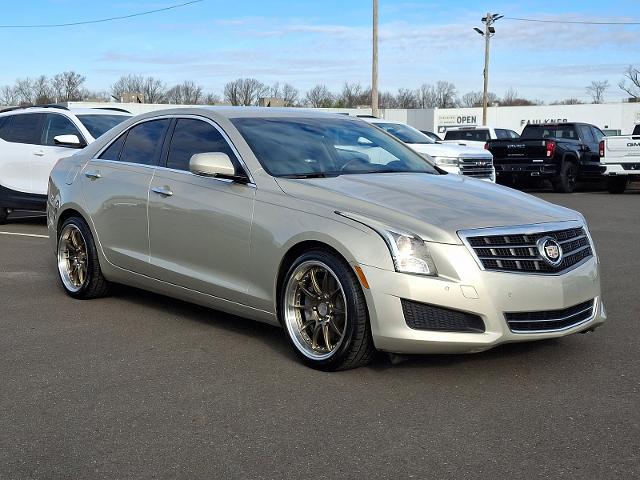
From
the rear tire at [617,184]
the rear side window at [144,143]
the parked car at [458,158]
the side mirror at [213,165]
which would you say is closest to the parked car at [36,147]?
the parked car at [458,158]

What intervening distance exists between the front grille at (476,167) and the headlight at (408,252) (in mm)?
11045

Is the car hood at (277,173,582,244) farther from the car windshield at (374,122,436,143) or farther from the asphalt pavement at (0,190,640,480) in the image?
the car windshield at (374,122,436,143)

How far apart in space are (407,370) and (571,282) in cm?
110

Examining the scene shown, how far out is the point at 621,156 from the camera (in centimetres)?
2012

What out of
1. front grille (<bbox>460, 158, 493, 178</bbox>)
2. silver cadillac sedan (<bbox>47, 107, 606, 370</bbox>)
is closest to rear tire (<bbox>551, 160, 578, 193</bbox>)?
front grille (<bbox>460, 158, 493, 178</bbox>)

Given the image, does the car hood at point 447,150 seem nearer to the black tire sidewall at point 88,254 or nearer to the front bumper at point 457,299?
the black tire sidewall at point 88,254

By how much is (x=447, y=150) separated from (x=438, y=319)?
11.5 meters

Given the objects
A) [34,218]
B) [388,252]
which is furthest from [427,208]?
[34,218]

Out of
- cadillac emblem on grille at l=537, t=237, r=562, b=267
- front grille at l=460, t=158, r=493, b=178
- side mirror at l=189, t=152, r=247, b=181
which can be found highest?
side mirror at l=189, t=152, r=247, b=181

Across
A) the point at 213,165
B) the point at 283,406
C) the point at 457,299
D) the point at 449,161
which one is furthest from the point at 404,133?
the point at 283,406

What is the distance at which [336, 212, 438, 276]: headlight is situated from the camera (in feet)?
15.4

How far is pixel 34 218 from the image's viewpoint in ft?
47.8

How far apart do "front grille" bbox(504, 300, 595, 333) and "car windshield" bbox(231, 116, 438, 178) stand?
1.66 m

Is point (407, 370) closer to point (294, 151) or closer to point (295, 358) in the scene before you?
point (295, 358)
